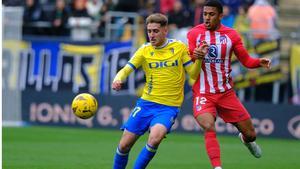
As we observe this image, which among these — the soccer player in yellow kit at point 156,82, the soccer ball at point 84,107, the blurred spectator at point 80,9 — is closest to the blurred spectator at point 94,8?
the blurred spectator at point 80,9

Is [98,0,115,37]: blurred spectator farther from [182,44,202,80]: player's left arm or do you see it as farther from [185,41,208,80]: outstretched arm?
[182,44,202,80]: player's left arm

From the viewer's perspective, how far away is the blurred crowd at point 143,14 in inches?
864

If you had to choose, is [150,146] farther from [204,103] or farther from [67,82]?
[67,82]

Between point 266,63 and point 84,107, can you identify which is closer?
point 84,107

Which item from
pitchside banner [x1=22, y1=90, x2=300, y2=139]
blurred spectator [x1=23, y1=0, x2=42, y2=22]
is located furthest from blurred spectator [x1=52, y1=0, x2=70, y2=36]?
pitchside banner [x1=22, y1=90, x2=300, y2=139]

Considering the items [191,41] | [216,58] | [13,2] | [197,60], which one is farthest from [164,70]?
[13,2]

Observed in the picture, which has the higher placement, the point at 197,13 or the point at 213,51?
the point at 213,51

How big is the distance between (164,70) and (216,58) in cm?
97

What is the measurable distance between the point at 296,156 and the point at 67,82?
838 centimetres

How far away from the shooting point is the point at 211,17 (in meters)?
11.6

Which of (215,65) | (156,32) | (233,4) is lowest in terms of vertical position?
(233,4)

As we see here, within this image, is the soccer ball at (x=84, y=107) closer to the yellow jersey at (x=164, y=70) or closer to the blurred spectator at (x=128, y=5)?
the yellow jersey at (x=164, y=70)

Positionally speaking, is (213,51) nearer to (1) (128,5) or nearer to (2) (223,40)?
(2) (223,40)

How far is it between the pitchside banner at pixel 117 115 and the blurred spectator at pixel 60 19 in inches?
92.8
